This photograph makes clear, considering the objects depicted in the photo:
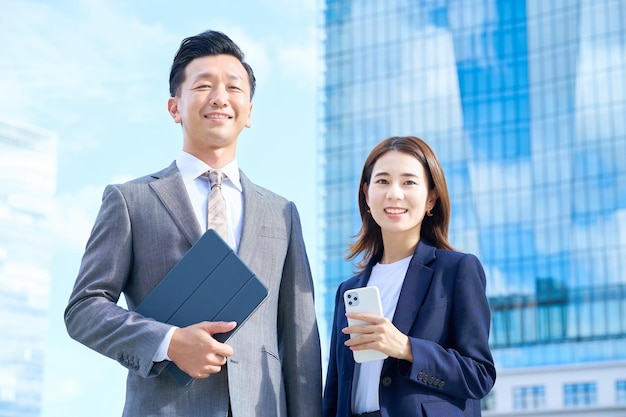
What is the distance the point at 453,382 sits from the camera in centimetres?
438

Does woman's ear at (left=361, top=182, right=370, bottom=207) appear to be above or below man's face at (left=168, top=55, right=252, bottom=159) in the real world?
below

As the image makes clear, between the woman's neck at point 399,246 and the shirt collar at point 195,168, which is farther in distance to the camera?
the woman's neck at point 399,246

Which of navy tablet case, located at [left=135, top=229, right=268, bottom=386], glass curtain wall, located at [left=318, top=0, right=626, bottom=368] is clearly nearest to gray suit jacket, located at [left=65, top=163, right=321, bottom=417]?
navy tablet case, located at [left=135, top=229, right=268, bottom=386]

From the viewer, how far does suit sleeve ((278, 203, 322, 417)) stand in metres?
4.60

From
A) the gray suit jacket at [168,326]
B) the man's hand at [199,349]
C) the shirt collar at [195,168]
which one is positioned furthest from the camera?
the shirt collar at [195,168]

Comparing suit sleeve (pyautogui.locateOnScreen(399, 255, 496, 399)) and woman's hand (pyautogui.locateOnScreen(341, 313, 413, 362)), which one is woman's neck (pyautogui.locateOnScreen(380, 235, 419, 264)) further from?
woman's hand (pyautogui.locateOnScreen(341, 313, 413, 362))

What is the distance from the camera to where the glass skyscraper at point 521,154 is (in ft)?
181

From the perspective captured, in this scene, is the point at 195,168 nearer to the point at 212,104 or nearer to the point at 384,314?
the point at 212,104

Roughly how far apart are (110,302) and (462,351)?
5.21ft

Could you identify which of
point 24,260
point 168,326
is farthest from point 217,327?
point 24,260

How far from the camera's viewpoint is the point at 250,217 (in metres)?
4.64

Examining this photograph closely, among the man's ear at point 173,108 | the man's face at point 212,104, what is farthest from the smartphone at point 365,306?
the man's ear at point 173,108

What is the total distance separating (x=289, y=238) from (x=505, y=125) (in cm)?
5635

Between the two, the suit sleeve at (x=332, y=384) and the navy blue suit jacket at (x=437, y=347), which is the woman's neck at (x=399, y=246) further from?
the suit sleeve at (x=332, y=384)
